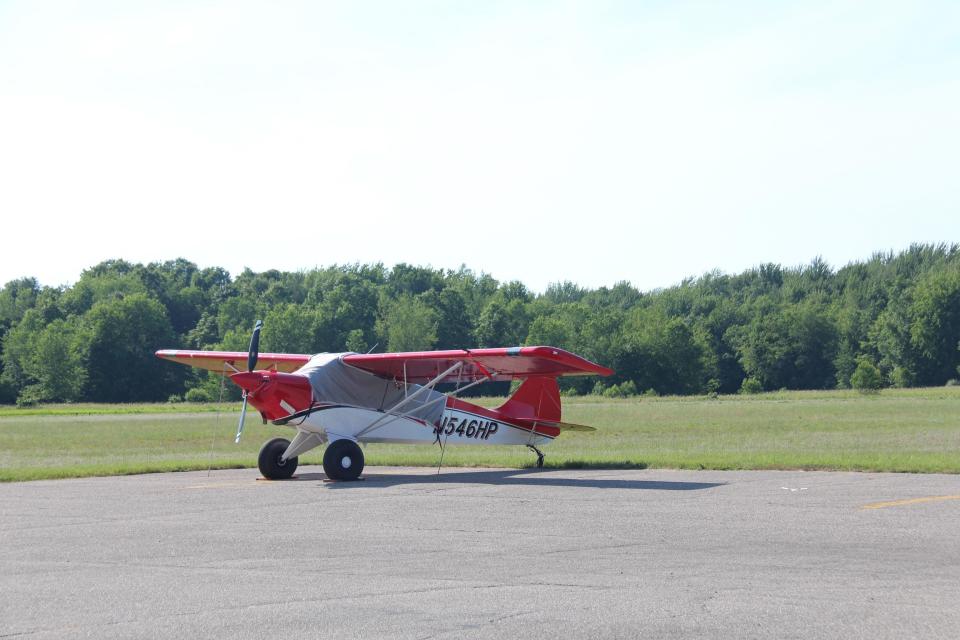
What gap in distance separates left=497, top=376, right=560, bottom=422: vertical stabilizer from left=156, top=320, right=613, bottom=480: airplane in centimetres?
2

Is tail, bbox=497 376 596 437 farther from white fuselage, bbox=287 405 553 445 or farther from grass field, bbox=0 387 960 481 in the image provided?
grass field, bbox=0 387 960 481

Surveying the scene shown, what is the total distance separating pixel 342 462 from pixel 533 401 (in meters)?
5.57

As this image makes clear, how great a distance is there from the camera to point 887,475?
16.9 m

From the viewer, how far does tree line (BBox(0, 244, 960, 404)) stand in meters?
99.1

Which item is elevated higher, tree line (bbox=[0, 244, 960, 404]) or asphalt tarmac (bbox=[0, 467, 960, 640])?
tree line (bbox=[0, 244, 960, 404])

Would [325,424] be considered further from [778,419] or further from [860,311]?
[860,311]

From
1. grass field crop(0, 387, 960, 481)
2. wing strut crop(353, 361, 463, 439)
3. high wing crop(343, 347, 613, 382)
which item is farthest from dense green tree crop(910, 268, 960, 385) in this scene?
wing strut crop(353, 361, 463, 439)

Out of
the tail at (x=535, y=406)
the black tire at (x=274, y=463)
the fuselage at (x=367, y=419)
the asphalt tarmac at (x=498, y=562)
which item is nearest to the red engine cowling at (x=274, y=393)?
the fuselage at (x=367, y=419)

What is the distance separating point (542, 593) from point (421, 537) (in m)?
3.45

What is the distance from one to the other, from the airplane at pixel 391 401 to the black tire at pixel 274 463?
0.06 feet

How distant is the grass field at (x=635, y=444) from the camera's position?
2041cm

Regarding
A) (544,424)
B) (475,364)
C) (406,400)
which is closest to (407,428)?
(406,400)

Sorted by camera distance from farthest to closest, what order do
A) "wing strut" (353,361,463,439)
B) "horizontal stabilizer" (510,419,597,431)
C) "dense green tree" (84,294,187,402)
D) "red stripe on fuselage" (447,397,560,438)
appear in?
"dense green tree" (84,294,187,402) → "horizontal stabilizer" (510,419,597,431) → "red stripe on fuselage" (447,397,560,438) → "wing strut" (353,361,463,439)

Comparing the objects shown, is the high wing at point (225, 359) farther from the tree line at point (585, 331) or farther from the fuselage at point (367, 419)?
the tree line at point (585, 331)
